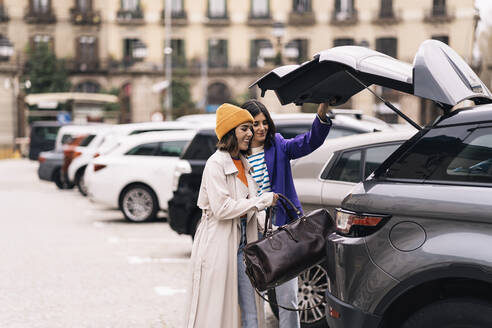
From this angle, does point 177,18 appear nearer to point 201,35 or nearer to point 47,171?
point 201,35

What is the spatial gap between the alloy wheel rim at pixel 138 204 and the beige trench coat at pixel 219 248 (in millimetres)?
10044

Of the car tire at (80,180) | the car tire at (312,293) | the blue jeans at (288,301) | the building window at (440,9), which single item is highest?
the building window at (440,9)

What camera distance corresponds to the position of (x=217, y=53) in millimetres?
60375

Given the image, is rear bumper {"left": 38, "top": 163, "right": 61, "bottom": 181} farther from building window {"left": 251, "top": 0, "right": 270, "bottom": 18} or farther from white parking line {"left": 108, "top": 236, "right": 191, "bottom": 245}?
building window {"left": 251, "top": 0, "right": 270, "bottom": 18}

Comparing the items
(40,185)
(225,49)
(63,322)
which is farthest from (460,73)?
(225,49)

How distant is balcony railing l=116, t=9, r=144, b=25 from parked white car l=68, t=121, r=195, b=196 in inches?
1580

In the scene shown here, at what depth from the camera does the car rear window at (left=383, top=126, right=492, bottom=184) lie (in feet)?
12.5

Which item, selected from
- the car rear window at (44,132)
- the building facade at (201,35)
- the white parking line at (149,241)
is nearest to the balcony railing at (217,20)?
the building facade at (201,35)

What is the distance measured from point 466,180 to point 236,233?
1.50 metres

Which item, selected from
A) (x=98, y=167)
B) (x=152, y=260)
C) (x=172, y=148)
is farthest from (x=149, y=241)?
(x=98, y=167)

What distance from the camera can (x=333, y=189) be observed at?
252 inches

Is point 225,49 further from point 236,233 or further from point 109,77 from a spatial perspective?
point 236,233

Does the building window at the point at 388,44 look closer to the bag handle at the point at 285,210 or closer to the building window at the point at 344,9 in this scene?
the building window at the point at 344,9

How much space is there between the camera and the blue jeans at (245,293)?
4789 mm
